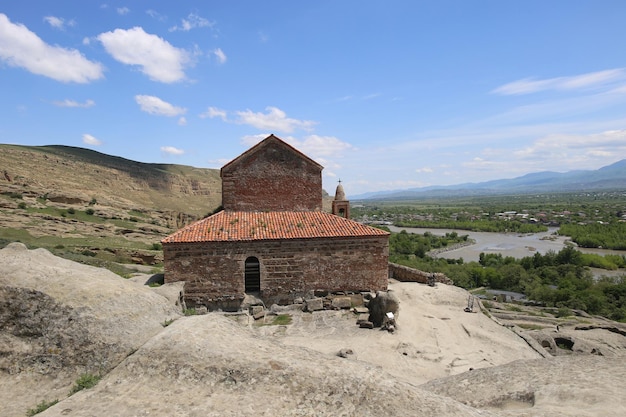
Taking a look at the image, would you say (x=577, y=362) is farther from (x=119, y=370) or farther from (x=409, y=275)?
(x=409, y=275)

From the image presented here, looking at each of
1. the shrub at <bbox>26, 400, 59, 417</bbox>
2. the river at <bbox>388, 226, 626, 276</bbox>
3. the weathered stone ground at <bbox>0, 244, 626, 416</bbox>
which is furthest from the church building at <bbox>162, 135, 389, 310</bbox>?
the river at <bbox>388, 226, 626, 276</bbox>

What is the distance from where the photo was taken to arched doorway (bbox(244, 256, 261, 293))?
1736cm

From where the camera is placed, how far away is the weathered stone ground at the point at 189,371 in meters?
5.77

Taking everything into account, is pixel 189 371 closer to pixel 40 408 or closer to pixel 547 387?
pixel 40 408

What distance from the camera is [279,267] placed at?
17.3 metres

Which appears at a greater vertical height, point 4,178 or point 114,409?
point 4,178

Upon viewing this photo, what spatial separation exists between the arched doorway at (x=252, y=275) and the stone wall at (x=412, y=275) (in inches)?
347

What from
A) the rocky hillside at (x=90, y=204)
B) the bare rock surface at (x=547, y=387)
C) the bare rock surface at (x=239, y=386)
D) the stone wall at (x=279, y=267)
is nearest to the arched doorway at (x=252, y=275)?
the stone wall at (x=279, y=267)

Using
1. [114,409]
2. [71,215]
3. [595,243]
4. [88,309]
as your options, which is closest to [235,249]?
[88,309]

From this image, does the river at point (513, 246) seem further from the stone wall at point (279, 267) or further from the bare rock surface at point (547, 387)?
the bare rock surface at point (547, 387)

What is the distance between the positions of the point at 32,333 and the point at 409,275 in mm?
17986

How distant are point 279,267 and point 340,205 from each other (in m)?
7.72

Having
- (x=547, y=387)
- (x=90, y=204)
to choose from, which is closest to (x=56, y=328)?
(x=547, y=387)

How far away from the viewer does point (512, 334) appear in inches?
609
